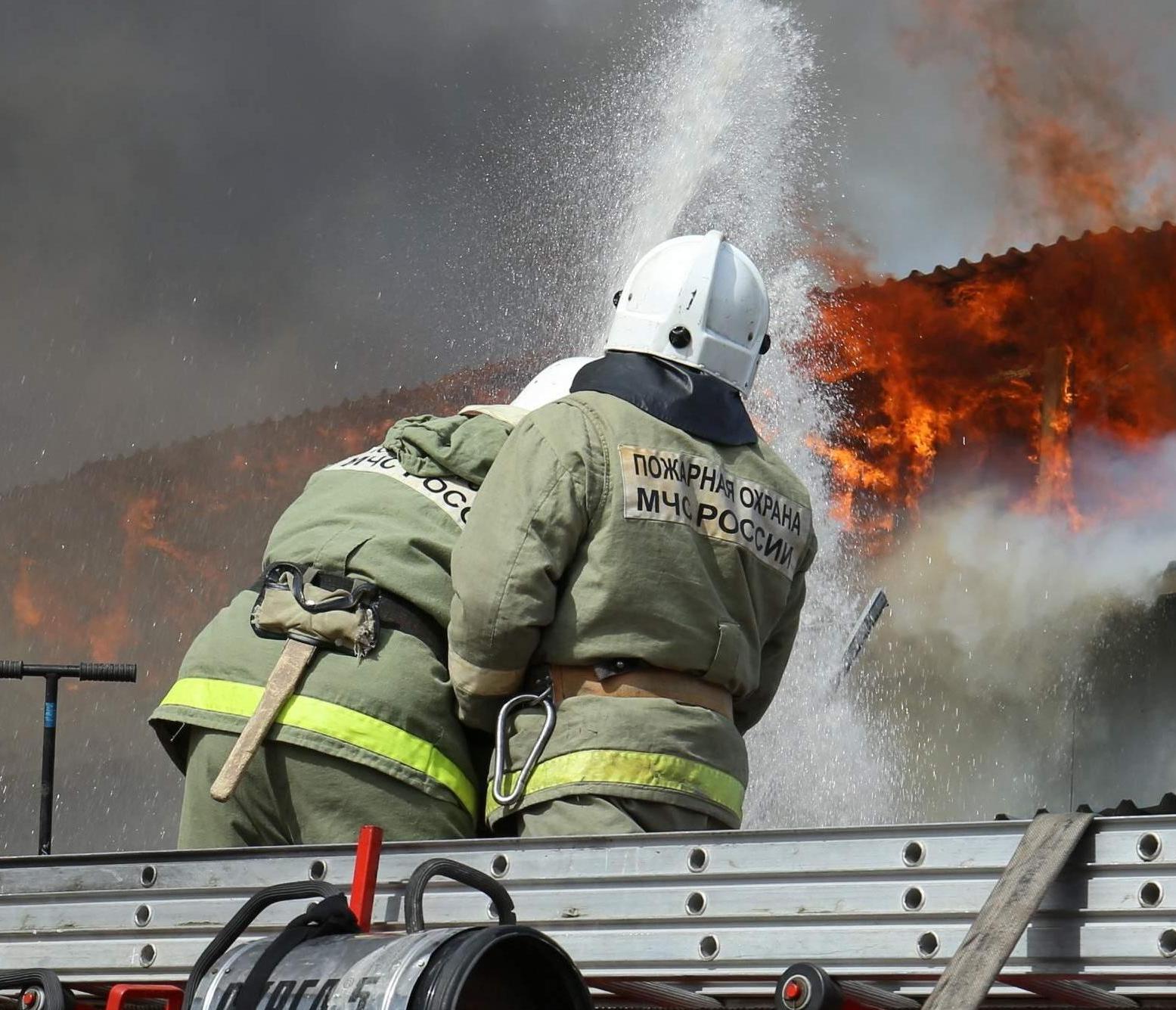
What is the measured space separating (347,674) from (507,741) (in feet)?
1.30

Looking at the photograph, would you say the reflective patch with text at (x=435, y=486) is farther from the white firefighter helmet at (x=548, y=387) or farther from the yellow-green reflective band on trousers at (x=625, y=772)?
the yellow-green reflective band on trousers at (x=625, y=772)

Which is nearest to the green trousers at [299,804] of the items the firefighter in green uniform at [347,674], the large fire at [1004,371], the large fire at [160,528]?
the firefighter in green uniform at [347,674]

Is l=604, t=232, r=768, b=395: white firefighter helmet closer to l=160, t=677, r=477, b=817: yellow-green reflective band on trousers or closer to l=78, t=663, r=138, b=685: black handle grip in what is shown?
l=160, t=677, r=477, b=817: yellow-green reflective band on trousers

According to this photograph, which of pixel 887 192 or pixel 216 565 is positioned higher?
pixel 887 192

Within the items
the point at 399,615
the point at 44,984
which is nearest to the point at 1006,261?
the point at 399,615

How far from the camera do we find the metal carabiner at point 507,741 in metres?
3.32

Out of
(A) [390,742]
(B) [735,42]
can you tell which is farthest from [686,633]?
(B) [735,42]

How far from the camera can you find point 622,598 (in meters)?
3.30

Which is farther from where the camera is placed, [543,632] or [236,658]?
[236,658]

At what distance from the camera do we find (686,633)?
3332mm

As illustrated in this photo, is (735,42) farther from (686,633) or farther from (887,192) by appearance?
(686,633)

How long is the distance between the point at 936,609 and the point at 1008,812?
1.63 meters

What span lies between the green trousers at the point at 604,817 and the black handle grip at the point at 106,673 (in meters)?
2.22

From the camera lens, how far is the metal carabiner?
3316mm
